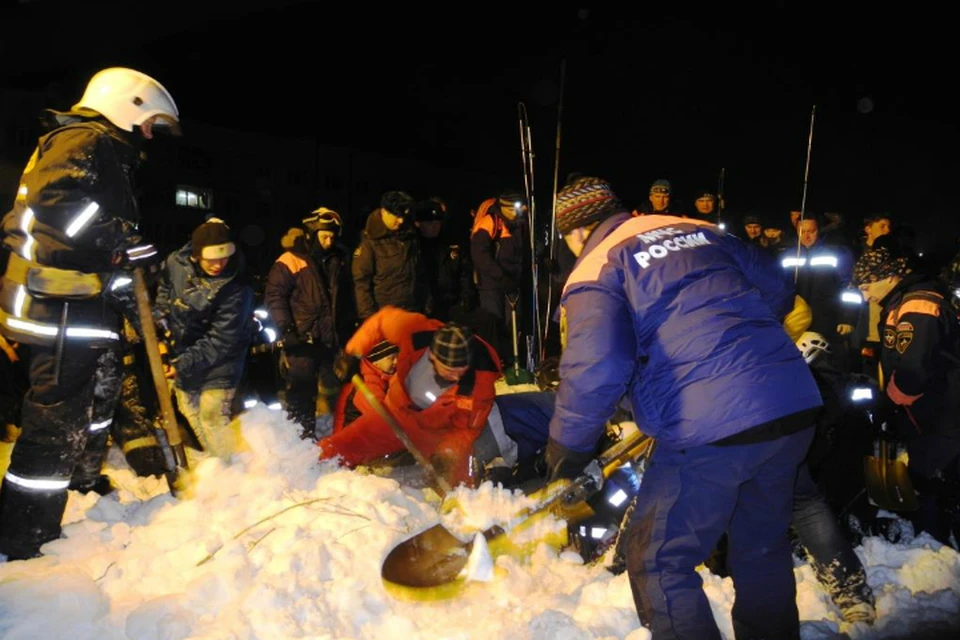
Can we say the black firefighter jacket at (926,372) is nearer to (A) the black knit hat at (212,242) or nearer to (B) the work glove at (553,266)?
(A) the black knit hat at (212,242)

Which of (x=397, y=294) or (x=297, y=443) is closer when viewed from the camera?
(x=297, y=443)

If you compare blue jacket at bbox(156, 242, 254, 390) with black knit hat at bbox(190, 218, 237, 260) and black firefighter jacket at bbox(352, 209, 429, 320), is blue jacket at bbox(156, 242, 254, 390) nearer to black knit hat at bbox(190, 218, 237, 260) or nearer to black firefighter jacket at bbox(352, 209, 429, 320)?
black knit hat at bbox(190, 218, 237, 260)

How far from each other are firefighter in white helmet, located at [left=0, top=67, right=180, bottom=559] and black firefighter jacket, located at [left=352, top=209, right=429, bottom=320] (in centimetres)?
282

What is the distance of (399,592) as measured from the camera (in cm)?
262

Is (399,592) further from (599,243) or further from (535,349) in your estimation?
(535,349)

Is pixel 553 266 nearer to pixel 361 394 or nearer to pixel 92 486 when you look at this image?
pixel 361 394

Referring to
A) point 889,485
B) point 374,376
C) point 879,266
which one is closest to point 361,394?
point 374,376

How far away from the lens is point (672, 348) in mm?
2180

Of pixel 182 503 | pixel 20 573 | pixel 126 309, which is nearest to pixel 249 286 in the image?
pixel 126 309

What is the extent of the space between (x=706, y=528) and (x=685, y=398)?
45 cm

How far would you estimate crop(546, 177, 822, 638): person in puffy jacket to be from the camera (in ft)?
7.02

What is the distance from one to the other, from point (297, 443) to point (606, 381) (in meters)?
2.24

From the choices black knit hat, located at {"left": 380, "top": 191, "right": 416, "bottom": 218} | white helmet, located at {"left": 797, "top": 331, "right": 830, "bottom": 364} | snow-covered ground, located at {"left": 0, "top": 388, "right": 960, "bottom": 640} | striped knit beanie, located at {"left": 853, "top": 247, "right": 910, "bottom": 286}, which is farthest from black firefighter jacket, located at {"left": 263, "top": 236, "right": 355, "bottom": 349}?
striped knit beanie, located at {"left": 853, "top": 247, "right": 910, "bottom": 286}

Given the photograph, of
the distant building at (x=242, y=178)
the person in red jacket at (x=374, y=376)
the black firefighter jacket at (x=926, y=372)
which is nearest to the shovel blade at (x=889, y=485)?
the black firefighter jacket at (x=926, y=372)
